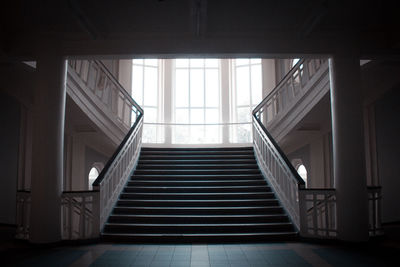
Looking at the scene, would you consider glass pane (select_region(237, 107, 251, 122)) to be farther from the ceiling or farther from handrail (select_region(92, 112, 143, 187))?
the ceiling

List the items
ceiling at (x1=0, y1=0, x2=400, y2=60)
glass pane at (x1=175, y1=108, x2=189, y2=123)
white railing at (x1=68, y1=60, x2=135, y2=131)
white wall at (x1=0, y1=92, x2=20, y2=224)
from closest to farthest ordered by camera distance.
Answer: ceiling at (x1=0, y1=0, x2=400, y2=60) < white railing at (x1=68, y1=60, x2=135, y2=131) < white wall at (x1=0, y1=92, x2=20, y2=224) < glass pane at (x1=175, y1=108, x2=189, y2=123)

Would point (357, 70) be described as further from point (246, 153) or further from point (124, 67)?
point (124, 67)

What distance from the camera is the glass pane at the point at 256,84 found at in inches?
691

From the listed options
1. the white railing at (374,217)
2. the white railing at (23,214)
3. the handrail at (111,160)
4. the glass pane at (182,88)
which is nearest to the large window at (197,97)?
the glass pane at (182,88)

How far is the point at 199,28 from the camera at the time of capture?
700 centimetres

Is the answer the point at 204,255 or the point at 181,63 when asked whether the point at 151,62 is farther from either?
the point at 204,255

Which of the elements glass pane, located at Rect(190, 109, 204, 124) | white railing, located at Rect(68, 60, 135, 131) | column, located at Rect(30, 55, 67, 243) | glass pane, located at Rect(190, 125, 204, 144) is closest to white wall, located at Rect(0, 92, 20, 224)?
white railing, located at Rect(68, 60, 135, 131)

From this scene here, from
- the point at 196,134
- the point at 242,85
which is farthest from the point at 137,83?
the point at 242,85

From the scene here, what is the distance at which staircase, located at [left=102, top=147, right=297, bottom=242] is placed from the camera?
24.8 feet

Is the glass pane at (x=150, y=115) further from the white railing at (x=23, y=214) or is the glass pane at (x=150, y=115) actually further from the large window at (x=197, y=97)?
the white railing at (x=23, y=214)

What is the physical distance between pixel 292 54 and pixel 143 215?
474 cm

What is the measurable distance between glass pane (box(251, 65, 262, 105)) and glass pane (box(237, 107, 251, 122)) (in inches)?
19.7

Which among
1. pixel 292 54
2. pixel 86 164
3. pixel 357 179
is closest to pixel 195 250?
pixel 357 179

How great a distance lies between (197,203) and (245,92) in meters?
10.2
